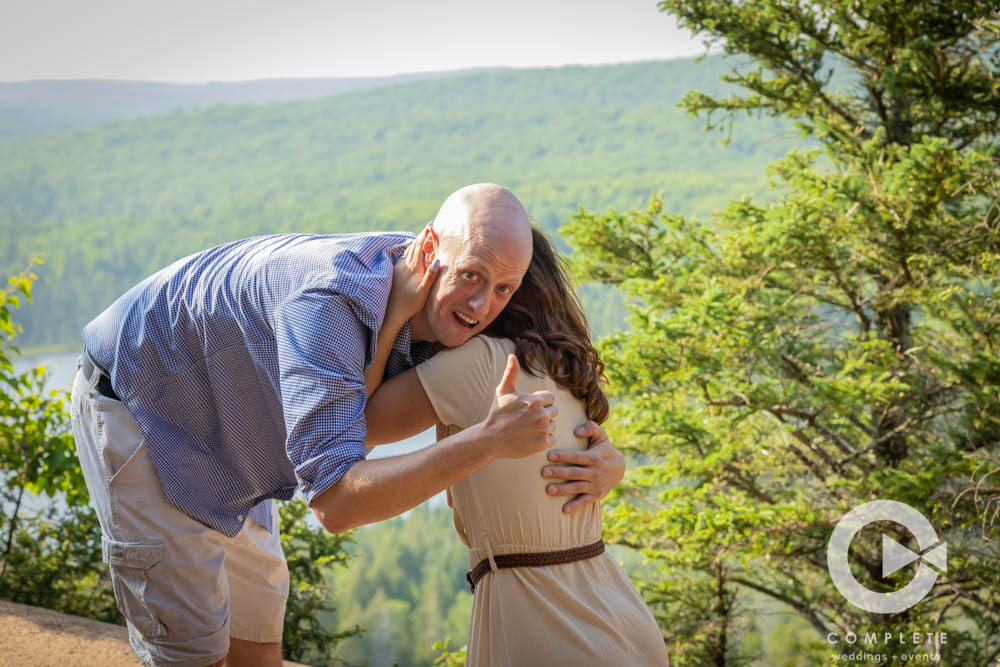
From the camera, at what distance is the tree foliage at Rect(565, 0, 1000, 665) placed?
13.4ft

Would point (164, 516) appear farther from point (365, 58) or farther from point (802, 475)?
point (365, 58)

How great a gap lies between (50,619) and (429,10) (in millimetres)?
18000

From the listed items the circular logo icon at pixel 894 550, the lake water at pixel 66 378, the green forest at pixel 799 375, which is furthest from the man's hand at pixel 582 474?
the lake water at pixel 66 378

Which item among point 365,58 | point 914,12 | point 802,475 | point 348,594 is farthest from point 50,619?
point 365,58

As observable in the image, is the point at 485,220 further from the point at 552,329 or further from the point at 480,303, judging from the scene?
the point at 552,329

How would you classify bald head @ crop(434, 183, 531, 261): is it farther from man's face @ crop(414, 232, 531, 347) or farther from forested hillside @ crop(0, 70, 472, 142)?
forested hillside @ crop(0, 70, 472, 142)

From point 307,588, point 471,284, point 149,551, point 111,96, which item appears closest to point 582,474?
point 471,284

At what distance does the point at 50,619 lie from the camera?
3367 mm

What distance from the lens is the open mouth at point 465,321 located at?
168 centimetres

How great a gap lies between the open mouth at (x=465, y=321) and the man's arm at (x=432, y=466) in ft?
0.93

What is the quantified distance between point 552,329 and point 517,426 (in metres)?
0.41

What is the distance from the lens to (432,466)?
4.62 feet

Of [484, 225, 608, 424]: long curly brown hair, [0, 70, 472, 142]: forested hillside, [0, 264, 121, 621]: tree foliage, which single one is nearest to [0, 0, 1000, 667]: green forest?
[0, 264, 121, 621]: tree foliage

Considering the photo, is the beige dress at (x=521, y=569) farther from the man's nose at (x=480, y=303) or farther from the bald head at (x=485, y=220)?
the bald head at (x=485, y=220)
